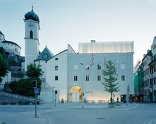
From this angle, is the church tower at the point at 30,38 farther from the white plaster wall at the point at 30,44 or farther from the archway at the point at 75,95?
the archway at the point at 75,95

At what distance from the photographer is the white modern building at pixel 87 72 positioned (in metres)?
48.7

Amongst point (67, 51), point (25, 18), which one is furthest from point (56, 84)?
point (25, 18)

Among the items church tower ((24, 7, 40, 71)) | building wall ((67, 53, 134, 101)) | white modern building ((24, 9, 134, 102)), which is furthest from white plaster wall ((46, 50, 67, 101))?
church tower ((24, 7, 40, 71))

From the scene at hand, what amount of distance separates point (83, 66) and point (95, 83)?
5.42 m

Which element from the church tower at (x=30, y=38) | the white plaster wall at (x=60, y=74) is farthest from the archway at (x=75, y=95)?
the church tower at (x=30, y=38)

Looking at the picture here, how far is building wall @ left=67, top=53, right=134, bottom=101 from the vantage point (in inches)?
1916

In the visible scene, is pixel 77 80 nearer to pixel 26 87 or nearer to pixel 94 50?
pixel 94 50

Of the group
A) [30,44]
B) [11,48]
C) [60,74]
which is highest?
[11,48]

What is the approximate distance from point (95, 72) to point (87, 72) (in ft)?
6.85

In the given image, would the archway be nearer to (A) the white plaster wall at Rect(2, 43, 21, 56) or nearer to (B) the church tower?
(B) the church tower

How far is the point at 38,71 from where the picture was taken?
55.2m

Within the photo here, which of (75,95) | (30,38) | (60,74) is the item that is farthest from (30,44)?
(75,95)

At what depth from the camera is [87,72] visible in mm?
50375

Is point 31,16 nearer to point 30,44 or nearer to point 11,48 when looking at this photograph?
point 30,44
